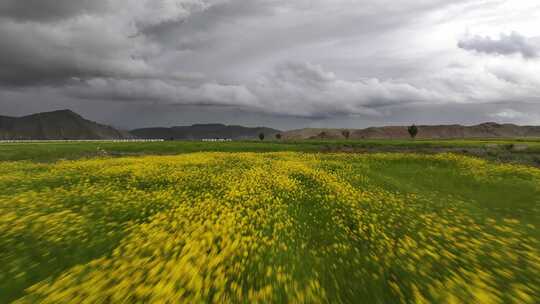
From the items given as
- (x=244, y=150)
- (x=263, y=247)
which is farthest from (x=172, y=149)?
(x=263, y=247)

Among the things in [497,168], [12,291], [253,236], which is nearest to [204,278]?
[253,236]

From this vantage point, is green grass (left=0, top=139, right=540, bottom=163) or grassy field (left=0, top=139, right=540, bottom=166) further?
green grass (left=0, top=139, right=540, bottom=163)

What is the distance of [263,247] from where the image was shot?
664 cm

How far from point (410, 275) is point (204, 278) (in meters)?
4.67

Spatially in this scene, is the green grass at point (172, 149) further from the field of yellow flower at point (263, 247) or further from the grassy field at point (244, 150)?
the field of yellow flower at point (263, 247)

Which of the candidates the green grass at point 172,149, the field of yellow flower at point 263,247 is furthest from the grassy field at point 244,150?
the field of yellow flower at point 263,247

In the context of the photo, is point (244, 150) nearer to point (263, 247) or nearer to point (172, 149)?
point (172, 149)

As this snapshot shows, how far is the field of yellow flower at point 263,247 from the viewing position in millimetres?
4895

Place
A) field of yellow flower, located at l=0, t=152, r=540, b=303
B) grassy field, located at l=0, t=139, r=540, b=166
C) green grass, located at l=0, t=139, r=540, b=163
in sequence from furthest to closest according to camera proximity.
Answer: green grass, located at l=0, t=139, r=540, b=163, grassy field, located at l=0, t=139, r=540, b=166, field of yellow flower, located at l=0, t=152, r=540, b=303

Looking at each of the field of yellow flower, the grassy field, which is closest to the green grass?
the grassy field

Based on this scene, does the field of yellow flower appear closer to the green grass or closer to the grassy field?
the grassy field

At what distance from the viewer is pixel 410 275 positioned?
567 cm

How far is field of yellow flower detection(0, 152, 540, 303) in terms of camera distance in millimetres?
4895

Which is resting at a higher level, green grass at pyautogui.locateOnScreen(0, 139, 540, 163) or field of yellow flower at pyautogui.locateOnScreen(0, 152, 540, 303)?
green grass at pyautogui.locateOnScreen(0, 139, 540, 163)
